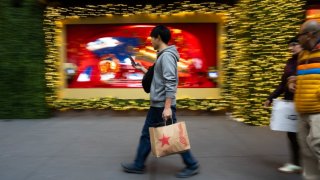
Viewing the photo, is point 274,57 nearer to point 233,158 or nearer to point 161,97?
point 233,158

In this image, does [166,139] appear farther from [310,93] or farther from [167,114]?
[310,93]

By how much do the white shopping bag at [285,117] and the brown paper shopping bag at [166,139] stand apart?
1.18 meters

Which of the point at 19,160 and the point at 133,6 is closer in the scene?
the point at 19,160

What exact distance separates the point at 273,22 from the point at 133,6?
3046 mm

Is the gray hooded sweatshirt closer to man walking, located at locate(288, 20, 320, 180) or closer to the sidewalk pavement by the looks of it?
the sidewalk pavement

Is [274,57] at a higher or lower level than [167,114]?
higher

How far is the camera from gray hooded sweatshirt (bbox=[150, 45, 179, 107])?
424cm

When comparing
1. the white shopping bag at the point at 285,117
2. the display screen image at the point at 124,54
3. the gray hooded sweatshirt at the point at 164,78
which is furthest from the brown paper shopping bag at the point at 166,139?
the display screen image at the point at 124,54

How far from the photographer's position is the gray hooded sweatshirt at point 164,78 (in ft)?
13.9

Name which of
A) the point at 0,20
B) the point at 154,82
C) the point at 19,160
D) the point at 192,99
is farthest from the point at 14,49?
the point at 154,82

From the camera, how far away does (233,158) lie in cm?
526

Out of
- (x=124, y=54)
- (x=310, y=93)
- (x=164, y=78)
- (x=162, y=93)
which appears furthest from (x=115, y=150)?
(x=124, y=54)

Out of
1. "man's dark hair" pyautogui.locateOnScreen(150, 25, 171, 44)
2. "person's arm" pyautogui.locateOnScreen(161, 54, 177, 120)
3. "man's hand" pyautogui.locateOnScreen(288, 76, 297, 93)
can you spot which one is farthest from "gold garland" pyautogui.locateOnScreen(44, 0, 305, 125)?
"person's arm" pyautogui.locateOnScreen(161, 54, 177, 120)

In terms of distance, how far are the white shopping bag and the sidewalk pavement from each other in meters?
0.63
